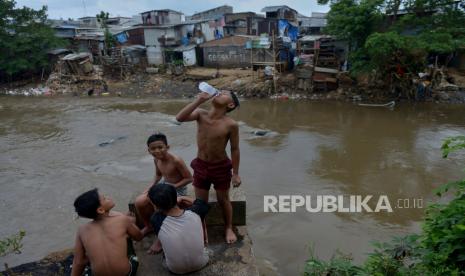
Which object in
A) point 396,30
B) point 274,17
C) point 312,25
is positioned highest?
point 274,17

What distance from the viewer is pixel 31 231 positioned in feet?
20.9

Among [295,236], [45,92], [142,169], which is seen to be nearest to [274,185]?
[295,236]

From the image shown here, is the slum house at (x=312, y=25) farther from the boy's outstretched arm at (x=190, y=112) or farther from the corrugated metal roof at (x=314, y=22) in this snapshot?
the boy's outstretched arm at (x=190, y=112)

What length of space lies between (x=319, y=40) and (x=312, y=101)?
4.50 m

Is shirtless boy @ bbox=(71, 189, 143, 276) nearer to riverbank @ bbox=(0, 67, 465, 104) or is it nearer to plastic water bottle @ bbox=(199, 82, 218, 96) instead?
plastic water bottle @ bbox=(199, 82, 218, 96)

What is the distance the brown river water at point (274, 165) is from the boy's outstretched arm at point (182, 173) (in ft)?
6.93

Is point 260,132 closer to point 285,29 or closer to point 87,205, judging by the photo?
point 87,205

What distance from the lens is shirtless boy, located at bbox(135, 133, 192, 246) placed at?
3.64 m

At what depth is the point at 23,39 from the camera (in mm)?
25219

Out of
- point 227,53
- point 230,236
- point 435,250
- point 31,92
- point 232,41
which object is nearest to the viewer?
point 435,250

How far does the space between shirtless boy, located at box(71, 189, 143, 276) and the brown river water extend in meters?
2.72

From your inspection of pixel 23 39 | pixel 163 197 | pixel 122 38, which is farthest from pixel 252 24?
pixel 163 197

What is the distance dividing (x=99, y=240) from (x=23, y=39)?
90.9 ft

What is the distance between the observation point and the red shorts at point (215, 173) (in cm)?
353
